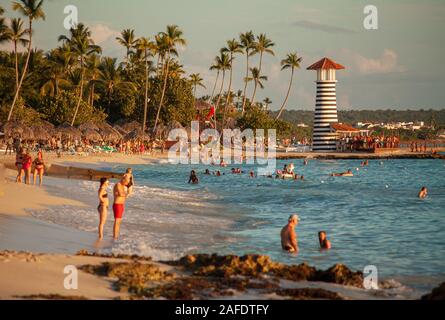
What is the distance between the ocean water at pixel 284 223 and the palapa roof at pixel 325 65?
148 ft

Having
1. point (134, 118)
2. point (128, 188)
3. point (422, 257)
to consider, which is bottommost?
Answer: point (422, 257)

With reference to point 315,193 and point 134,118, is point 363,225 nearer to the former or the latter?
point 315,193

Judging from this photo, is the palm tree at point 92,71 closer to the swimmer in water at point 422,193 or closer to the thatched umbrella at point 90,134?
the thatched umbrella at point 90,134

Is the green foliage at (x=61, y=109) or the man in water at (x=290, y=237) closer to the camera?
the man in water at (x=290, y=237)

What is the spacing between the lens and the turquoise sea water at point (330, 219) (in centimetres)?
1582

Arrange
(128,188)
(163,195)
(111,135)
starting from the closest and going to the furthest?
(128,188) → (163,195) → (111,135)

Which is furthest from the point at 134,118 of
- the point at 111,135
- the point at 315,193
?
the point at 315,193

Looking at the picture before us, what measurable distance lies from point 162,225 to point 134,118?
2397 inches

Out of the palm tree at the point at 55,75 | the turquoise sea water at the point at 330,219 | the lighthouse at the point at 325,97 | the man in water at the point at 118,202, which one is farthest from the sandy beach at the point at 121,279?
the lighthouse at the point at 325,97

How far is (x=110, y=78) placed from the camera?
248 feet

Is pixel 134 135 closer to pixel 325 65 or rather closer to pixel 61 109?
pixel 61 109

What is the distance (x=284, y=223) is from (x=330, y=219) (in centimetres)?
247

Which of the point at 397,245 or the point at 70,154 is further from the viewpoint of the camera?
the point at 70,154

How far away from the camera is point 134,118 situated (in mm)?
80125
